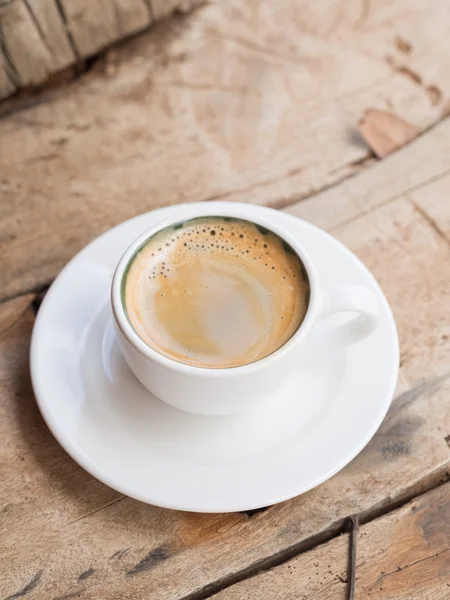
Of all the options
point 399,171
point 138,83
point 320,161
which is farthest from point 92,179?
point 399,171

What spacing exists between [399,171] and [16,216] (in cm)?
61

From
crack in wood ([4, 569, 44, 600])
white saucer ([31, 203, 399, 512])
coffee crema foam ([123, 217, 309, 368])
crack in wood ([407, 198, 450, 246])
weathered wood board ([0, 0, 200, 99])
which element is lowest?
crack in wood ([407, 198, 450, 246])

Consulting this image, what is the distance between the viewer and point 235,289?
2.66ft

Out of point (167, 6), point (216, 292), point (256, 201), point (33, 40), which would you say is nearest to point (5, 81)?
point (33, 40)

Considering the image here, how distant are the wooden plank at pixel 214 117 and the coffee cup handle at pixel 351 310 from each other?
36 cm

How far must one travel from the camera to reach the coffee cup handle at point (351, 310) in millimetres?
723

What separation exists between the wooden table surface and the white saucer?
7cm

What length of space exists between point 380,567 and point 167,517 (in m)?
0.24

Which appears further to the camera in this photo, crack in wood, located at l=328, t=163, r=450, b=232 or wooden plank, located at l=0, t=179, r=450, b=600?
crack in wood, located at l=328, t=163, r=450, b=232

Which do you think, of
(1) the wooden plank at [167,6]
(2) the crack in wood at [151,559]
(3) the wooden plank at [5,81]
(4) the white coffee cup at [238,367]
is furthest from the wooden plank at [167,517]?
(1) the wooden plank at [167,6]

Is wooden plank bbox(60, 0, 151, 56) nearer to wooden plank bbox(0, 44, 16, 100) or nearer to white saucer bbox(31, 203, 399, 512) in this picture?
wooden plank bbox(0, 44, 16, 100)

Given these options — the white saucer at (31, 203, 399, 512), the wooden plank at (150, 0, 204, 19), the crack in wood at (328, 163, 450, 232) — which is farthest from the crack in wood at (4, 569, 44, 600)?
the wooden plank at (150, 0, 204, 19)

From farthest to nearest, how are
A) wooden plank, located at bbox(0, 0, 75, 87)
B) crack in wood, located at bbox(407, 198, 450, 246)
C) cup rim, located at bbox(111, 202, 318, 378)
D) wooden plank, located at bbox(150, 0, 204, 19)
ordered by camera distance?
wooden plank, located at bbox(150, 0, 204, 19)
wooden plank, located at bbox(0, 0, 75, 87)
crack in wood, located at bbox(407, 198, 450, 246)
cup rim, located at bbox(111, 202, 318, 378)

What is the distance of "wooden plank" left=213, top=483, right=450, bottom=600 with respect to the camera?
2.34 ft
